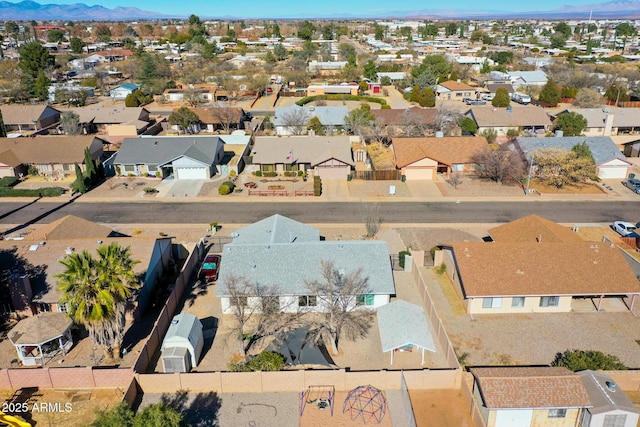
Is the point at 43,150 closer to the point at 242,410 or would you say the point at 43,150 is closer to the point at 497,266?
the point at 242,410

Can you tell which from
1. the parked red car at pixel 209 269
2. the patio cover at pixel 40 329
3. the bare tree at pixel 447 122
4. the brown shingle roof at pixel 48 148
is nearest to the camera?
the patio cover at pixel 40 329

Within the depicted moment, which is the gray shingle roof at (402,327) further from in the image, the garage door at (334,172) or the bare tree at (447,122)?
the bare tree at (447,122)

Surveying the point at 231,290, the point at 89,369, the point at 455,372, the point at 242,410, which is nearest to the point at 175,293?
the point at 231,290

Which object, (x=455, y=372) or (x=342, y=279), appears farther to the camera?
(x=342, y=279)

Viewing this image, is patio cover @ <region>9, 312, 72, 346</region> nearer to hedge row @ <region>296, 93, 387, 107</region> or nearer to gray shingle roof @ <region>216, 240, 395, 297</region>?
gray shingle roof @ <region>216, 240, 395, 297</region>

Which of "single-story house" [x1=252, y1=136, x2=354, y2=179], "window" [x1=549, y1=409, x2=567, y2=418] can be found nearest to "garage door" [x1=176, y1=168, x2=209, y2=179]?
"single-story house" [x1=252, y1=136, x2=354, y2=179]

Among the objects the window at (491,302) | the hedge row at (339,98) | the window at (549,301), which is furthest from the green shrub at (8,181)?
the window at (549,301)
